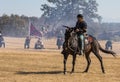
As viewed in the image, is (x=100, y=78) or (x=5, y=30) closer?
(x=100, y=78)

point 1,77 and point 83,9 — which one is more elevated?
point 83,9

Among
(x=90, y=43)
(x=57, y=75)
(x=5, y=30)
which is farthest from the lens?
(x=5, y=30)

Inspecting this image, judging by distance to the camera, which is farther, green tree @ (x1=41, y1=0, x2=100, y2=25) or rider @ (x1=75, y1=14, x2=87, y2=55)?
green tree @ (x1=41, y1=0, x2=100, y2=25)

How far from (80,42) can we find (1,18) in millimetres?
64696

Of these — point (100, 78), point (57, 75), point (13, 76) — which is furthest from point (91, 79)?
point (13, 76)

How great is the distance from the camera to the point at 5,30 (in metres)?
77.1

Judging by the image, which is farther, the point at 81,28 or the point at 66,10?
the point at 66,10

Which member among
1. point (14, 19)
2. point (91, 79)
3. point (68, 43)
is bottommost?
point (91, 79)

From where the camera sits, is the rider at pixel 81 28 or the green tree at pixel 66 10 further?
the green tree at pixel 66 10

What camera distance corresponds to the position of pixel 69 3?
305ft

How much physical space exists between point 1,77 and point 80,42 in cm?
388

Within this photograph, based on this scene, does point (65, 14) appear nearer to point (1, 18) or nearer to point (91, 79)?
point (1, 18)

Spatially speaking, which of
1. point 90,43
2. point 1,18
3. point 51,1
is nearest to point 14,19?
point 1,18

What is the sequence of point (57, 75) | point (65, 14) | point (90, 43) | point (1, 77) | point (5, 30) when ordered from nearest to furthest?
point (1, 77)
point (57, 75)
point (90, 43)
point (5, 30)
point (65, 14)
